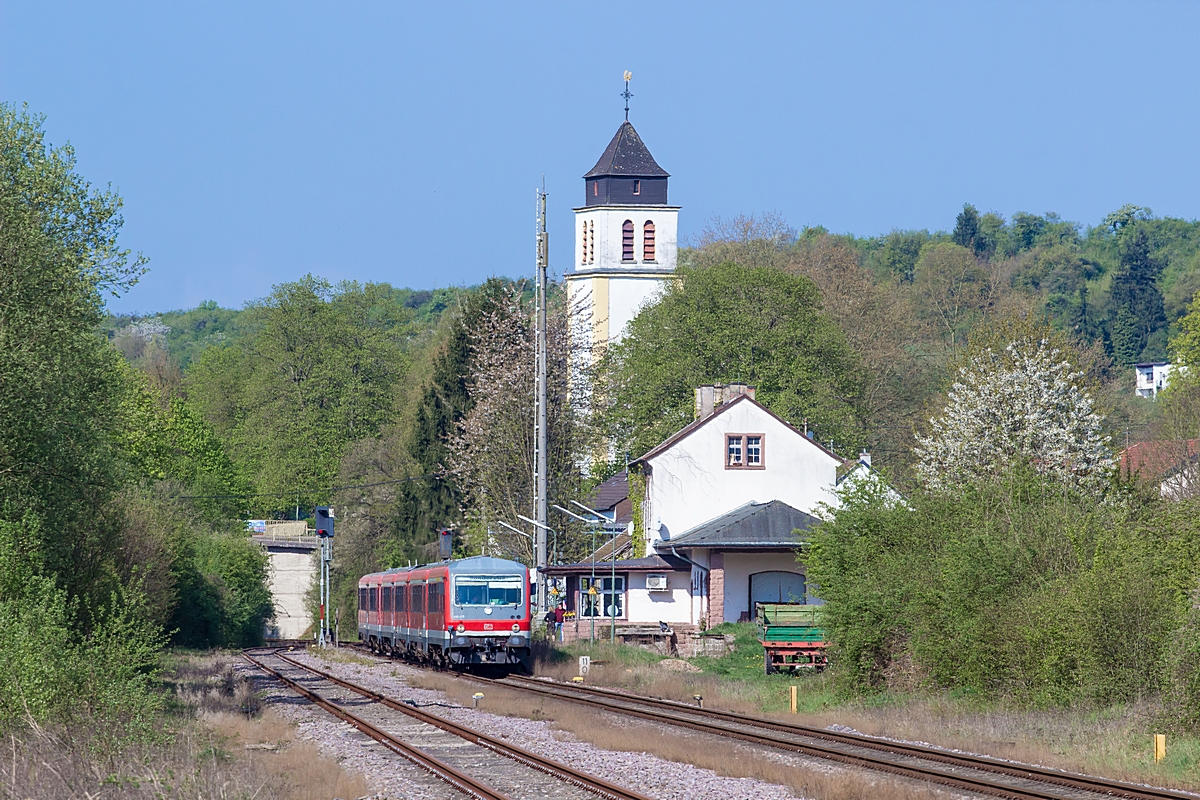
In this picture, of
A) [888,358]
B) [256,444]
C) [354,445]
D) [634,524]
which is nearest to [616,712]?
[634,524]

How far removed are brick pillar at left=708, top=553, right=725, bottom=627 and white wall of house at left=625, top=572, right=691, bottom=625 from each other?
10.5ft

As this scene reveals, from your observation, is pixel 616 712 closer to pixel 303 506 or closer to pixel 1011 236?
pixel 303 506

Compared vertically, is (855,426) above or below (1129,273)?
below

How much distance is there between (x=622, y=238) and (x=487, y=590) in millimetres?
53726

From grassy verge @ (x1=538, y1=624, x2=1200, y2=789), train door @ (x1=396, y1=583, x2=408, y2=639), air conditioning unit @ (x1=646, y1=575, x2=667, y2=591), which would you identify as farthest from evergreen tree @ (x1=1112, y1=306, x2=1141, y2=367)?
grassy verge @ (x1=538, y1=624, x2=1200, y2=789)

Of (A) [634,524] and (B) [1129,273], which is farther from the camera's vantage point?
(B) [1129,273]

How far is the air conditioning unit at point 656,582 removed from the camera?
158 ft

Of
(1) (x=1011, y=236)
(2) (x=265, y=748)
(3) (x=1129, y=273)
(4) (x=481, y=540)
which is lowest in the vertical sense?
(2) (x=265, y=748)

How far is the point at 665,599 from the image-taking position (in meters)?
48.2

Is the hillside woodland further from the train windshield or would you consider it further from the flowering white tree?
the train windshield

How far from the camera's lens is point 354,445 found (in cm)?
8162

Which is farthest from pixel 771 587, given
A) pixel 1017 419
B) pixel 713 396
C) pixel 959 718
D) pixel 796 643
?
pixel 959 718

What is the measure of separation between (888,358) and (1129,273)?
73.1 meters

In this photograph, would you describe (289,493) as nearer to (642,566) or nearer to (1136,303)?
(642,566)
